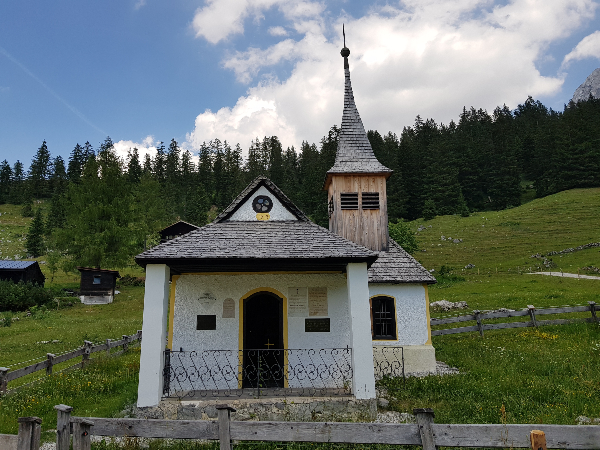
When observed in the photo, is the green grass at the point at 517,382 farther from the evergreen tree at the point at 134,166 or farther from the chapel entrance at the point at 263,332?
the evergreen tree at the point at 134,166

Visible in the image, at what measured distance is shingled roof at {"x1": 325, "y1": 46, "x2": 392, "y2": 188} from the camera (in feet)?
52.1

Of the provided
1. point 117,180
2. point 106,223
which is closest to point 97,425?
point 106,223

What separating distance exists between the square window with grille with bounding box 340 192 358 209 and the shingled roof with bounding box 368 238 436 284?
2314mm

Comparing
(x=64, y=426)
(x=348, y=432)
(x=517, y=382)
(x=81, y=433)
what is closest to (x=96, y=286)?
(x=64, y=426)

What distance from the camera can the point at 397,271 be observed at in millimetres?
13938

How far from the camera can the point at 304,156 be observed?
252ft

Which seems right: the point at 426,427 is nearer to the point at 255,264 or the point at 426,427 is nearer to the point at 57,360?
the point at 255,264

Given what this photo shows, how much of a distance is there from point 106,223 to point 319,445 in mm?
31698

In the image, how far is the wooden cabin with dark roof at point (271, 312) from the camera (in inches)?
341

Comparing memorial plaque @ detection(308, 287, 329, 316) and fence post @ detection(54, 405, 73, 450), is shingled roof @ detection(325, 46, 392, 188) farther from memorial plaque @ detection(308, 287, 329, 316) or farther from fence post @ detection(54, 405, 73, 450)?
fence post @ detection(54, 405, 73, 450)

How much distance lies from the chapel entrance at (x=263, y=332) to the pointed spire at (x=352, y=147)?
6506 mm

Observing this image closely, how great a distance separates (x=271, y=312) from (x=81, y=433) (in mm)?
6440

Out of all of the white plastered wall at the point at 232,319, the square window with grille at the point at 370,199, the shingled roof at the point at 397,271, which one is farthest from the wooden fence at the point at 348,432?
the square window with grille at the point at 370,199

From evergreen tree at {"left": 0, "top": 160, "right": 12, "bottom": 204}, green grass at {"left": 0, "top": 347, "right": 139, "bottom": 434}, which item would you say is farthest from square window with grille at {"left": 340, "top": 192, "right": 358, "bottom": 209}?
evergreen tree at {"left": 0, "top": 160, "right": 12, "bottom": 204}
